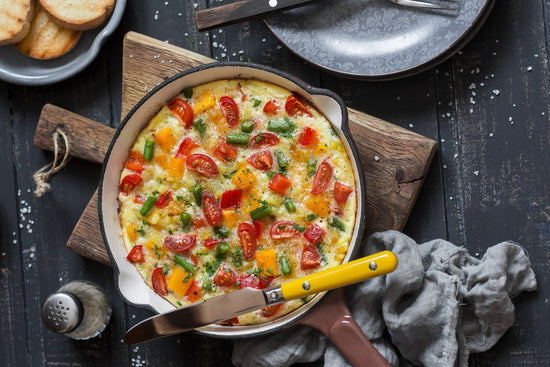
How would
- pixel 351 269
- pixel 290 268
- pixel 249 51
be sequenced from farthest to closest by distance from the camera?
pixel 249 51 < pixel 290 268 < pixel 351 269

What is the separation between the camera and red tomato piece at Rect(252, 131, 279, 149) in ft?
10.6

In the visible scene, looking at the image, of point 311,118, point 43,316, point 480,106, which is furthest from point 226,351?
point 480,106

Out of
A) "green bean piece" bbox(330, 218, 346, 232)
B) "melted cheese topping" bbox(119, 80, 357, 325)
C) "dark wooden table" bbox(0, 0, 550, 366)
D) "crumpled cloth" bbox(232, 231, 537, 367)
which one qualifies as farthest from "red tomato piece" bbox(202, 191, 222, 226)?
"dark wooden table" bbox(0, 0, 550, 366)

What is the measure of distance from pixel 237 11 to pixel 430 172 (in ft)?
4.43

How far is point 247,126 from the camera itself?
10.6 ft

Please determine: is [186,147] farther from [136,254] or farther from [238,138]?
[136,254]

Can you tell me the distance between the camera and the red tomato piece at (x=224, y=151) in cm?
326

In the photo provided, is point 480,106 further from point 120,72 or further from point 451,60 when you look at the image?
point 120,72

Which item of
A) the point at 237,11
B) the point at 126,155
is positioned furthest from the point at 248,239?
the point at 237,11

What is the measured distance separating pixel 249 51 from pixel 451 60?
3.67ft

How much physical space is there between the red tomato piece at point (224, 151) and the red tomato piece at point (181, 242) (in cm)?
42

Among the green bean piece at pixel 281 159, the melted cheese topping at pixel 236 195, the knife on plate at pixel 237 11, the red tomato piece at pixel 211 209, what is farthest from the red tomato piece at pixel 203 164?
the knife on plate at pixel 237 11

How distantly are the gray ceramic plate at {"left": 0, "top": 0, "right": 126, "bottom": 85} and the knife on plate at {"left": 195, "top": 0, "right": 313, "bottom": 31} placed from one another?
0.52 m

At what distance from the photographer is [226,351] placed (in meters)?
3.59
